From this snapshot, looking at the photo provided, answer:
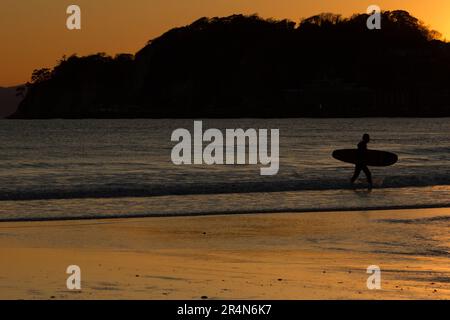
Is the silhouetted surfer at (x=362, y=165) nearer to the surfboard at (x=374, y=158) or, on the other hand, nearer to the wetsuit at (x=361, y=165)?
the wetsuit at (x=361, y=165)

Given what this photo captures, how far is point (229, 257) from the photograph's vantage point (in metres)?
13.7

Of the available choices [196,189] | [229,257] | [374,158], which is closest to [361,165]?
[374,158]

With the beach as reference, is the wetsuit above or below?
above

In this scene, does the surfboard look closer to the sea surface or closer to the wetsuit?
the sea surface

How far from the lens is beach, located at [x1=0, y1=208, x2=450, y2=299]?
1096cm

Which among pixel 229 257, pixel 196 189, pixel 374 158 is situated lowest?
pixel 229 257

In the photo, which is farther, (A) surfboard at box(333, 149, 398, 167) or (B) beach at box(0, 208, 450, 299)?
(A) surfboard at box(333, 149, 398, 167)

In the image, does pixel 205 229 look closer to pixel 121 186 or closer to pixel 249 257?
pixel 249 257

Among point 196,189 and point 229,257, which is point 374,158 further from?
point 229,257

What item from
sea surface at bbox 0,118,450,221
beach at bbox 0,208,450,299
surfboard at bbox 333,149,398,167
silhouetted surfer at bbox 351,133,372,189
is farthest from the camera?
surfboard at bbox 333,149,398,167

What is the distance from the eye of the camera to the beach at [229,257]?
10961mm

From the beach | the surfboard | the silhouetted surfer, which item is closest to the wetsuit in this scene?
the silhouetted surfer

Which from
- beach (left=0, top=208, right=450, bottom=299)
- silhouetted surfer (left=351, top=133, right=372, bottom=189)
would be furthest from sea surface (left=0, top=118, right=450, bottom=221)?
beach (left=0, top=208, right=450, bottom=299)

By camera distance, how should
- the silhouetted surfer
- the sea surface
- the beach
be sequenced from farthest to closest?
the silhouetted surfer → the sea surface → the beach
